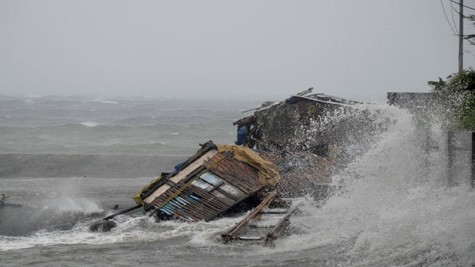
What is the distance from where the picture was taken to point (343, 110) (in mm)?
22500

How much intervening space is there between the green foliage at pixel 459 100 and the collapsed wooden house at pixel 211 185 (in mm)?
5179

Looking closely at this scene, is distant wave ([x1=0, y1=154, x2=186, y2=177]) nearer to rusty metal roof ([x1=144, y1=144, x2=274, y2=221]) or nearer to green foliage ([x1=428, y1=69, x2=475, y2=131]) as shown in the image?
rusty metal roof ([x1=144, y1=144, x2=274, y2=221])

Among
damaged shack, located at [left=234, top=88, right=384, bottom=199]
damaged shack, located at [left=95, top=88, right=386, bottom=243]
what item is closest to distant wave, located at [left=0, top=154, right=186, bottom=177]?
damaged shack, located at [left=234, top=88, right=384, bottom=199]

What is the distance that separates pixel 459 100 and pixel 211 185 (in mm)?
6679

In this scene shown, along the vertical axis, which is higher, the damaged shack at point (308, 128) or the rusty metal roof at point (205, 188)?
the damaged shack at point (308, 128)

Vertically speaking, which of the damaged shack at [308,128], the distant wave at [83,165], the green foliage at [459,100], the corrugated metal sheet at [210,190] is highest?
the green foliage at [459,100]

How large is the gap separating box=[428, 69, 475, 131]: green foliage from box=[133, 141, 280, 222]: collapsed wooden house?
5179 millimetres

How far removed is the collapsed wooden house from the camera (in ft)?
59.5

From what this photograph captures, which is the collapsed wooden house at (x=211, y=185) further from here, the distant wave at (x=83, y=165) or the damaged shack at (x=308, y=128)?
the distant wave at (x=83, y=165)

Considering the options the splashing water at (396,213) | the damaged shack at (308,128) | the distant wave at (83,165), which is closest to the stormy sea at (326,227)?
the splashing water at (396,213)

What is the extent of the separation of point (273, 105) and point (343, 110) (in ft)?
7.57

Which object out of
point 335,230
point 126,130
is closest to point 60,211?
point 335,230

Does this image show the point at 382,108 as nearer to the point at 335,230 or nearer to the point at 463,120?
the point at 463,120

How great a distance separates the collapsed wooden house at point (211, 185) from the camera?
59.5 feet
